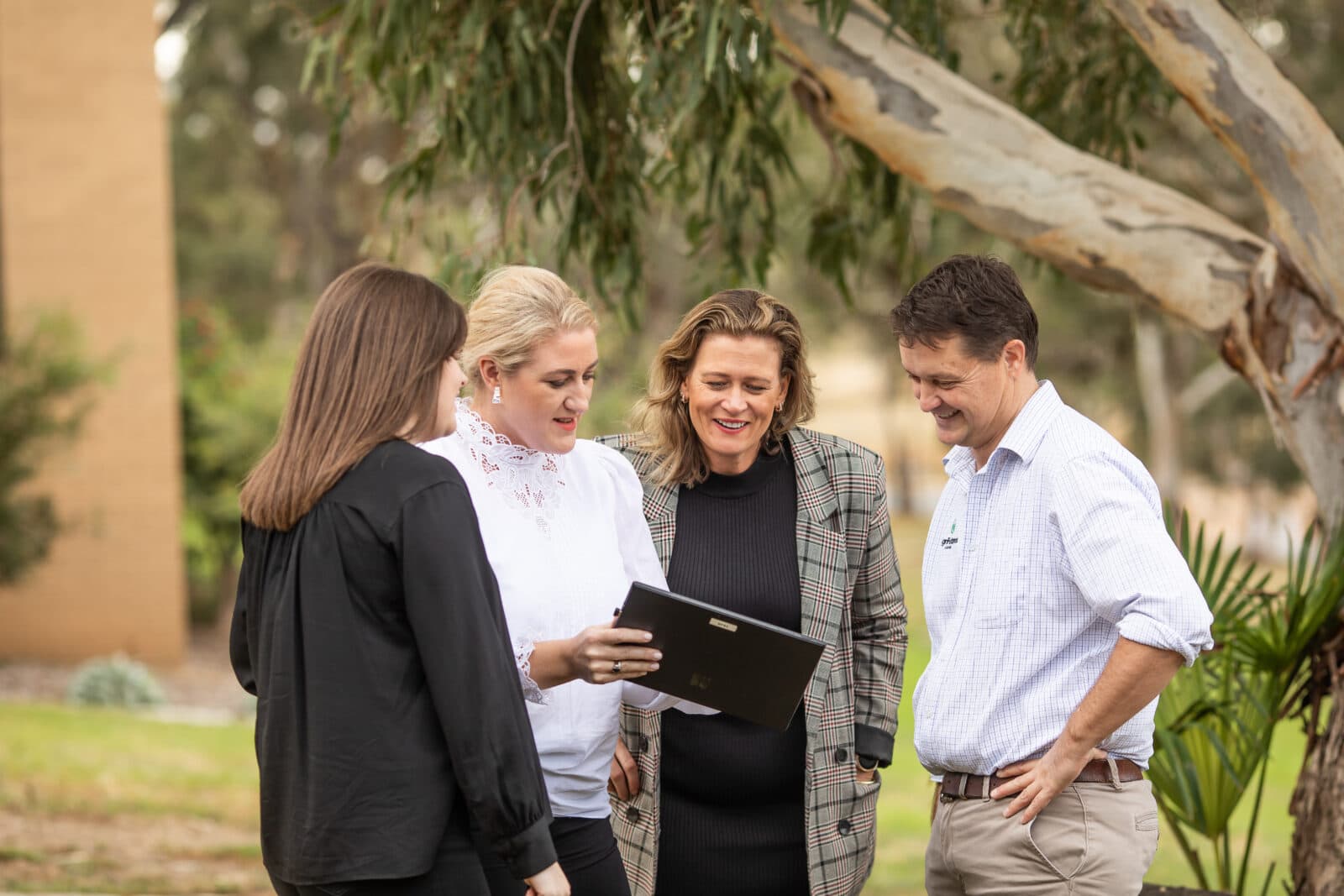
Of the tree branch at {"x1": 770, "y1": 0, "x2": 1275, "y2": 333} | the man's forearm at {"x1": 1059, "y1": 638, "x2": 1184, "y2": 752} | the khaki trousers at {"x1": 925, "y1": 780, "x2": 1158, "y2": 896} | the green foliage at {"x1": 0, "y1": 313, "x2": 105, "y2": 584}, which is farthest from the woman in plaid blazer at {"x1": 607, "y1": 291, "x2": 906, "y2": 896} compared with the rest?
the green foliage at {"x1": 0, "y1": 313, "x2": 105, "y2": 584}

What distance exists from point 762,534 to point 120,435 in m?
11.9

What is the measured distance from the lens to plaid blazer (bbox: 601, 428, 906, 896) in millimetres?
3338

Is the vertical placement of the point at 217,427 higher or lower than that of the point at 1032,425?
lower

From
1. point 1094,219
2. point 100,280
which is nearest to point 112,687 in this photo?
point 100,280

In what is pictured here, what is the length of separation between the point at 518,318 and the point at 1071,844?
4.91 ft

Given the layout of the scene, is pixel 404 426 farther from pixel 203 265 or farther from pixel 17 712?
pixel 203 265

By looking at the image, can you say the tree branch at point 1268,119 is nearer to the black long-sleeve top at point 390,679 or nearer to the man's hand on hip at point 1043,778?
the man's hand on hip at point 1043,778

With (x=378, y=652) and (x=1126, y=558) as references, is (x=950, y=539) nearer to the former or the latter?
(x=1126, y=558)

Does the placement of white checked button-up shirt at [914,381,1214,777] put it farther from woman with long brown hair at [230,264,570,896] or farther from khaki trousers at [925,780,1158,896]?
woman with long brown hair at [230,264,570,896]

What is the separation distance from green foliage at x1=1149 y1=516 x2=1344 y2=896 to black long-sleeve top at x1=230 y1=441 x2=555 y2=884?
2.62 m

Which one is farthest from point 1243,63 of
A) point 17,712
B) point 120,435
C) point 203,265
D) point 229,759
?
point 203,265

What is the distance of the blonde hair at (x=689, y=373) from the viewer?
341cm

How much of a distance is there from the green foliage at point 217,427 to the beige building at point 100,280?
1041 millimetres

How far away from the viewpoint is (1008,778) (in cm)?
275
